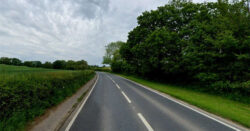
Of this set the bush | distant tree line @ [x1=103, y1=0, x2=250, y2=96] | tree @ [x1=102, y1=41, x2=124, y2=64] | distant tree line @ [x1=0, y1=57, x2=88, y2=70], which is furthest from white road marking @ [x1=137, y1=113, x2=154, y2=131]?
tree @ [x1=102, y1=41, x2=124, y2=64]

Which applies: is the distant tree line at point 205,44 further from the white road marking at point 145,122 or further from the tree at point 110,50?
the tree at point 110,50

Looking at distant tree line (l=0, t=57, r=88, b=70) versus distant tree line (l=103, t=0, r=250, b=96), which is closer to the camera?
distant tree line (l=103, t=0, r=250, b=96)

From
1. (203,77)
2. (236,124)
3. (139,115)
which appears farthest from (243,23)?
(139,115)

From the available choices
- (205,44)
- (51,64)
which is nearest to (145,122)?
(205,44)

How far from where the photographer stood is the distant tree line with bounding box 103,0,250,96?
30.3ft

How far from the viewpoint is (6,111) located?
9.83ft

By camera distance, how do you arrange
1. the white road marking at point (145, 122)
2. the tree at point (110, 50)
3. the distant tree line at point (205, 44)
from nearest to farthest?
the white road marking at point (145, 122), the distant tree line at point (205, 44), the tree at point (110, 50)

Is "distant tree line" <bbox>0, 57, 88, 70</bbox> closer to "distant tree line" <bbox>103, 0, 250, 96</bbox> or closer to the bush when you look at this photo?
"distant tree line" <bbox>103, 0, 250, 96</bbox>

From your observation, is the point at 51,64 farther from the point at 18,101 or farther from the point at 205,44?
the point at 205,44

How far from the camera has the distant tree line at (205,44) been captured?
9.23 metres

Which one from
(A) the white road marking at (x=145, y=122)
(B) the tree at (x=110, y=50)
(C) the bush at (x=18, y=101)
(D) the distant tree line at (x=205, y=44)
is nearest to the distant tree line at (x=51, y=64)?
(B) the tree at (x=110, y=50)

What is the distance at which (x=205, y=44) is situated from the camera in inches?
456

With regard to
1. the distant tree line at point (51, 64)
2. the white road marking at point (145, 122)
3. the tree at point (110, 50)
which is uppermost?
the tree at point (110, 50)

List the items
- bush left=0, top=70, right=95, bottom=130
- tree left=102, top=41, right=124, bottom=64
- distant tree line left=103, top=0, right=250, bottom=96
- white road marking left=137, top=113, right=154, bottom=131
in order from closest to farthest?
bush left=0, top=70, right=95, bottom=130 → white road marking left=137, top=113, right=154, bottom=131 → distant tree line left=103, top=0, right=250, bottom=96 → tree left=102, top=41, right=124, bottom=64
